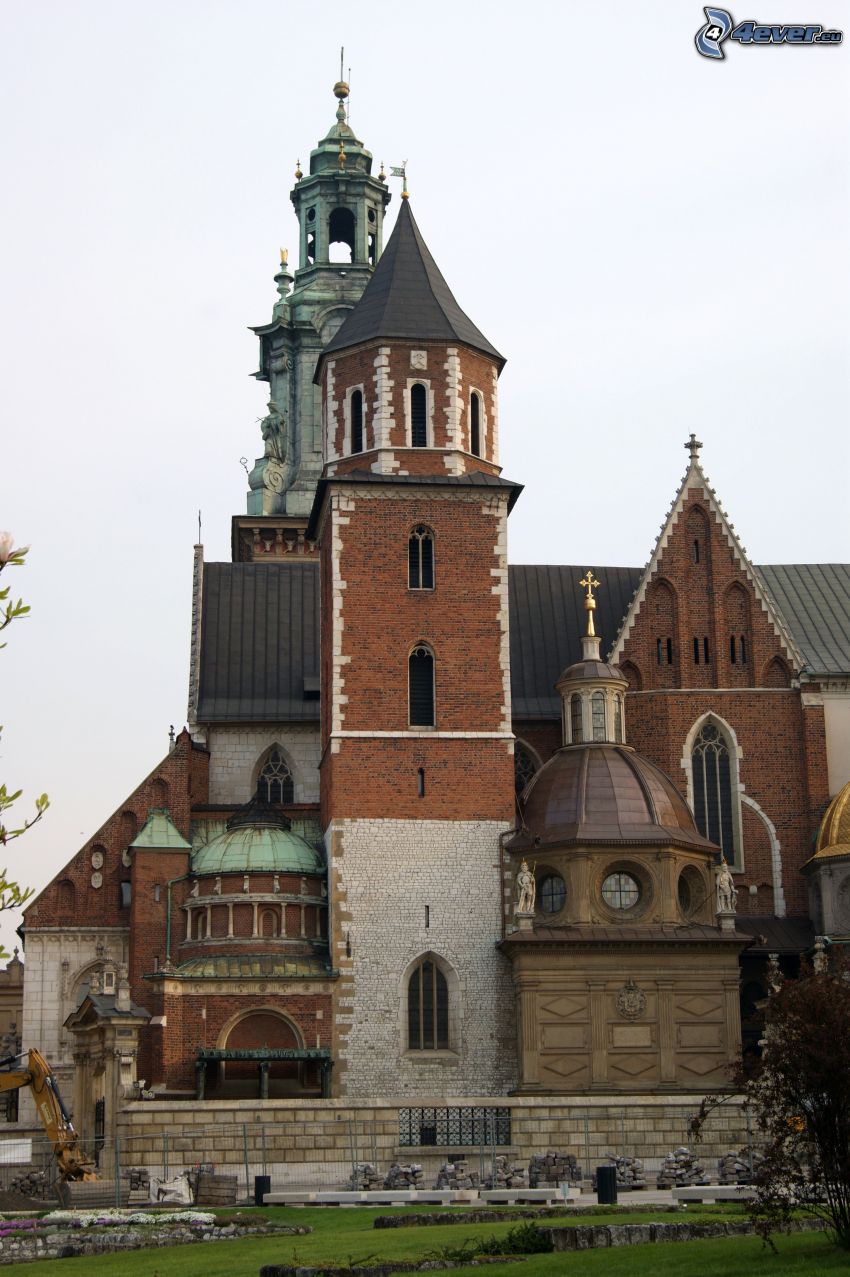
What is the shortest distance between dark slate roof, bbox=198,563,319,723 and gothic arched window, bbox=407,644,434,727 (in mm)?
6471

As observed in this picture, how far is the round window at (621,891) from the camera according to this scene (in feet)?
165

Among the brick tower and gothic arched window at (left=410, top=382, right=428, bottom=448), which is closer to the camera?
the brick tower

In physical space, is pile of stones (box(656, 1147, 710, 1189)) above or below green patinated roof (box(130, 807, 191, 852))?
below

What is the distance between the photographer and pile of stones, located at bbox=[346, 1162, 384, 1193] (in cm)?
3709

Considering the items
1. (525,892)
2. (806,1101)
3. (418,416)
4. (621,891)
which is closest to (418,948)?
(525,892)

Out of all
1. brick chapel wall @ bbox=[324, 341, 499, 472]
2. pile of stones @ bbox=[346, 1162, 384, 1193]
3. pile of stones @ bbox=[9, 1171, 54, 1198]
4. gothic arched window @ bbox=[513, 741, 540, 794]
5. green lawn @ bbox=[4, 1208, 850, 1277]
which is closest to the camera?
green lawn @ bbox=[4, 1208, 850, 1277]

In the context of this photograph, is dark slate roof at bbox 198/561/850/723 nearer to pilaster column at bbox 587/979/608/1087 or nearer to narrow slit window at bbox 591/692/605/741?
narrow slit window at bbox 591/692/605/741

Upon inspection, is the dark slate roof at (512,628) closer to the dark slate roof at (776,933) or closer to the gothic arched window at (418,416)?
the dark slate roof at (776,933)

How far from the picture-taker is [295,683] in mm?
59062

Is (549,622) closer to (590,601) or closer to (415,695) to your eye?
(590,601)

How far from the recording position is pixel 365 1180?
37375 millimetres

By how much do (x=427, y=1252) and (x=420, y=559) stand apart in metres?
29.9

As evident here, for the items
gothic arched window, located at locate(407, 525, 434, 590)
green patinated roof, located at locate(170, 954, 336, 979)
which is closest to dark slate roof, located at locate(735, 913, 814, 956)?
green patinated roof, located at locate(170, 954, 336, 979)
